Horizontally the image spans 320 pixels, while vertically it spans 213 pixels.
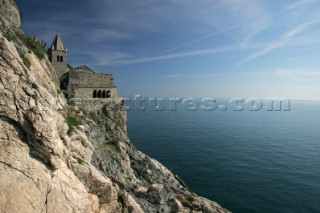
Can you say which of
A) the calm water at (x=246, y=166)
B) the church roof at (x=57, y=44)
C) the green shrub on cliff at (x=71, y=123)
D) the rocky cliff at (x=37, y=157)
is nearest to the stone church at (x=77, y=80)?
the church roof at (x=57, y=44)

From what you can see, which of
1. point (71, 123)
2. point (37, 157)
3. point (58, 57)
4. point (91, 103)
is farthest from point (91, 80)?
point (37, 157)

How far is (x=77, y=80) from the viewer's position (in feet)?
149

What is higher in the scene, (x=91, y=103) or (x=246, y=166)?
(x=91, y=103)

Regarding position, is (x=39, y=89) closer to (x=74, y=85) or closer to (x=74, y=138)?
(x=74, y=138)

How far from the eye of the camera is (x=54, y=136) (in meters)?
18.5

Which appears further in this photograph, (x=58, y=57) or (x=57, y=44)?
(x=57, y=44)

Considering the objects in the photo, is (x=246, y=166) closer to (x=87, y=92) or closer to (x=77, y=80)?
(x=87, y=92)

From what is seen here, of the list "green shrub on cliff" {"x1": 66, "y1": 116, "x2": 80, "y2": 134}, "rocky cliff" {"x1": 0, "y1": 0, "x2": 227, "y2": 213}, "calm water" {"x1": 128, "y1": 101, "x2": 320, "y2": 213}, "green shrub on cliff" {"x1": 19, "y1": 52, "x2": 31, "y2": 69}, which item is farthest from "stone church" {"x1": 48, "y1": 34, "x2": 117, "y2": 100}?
"calm water" {"x1": 128, "y1": 101, "x2": 320, "y2": 213}

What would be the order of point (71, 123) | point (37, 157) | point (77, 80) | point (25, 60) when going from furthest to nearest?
point (77, 80) → point (71, 123) → point (25, 60) → point (37, 157)

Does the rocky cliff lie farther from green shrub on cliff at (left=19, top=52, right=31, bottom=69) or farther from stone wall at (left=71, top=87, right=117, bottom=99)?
stone wall at (left=71, top=87, right=117, bottom=99)

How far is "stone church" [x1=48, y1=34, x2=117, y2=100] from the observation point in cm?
4475

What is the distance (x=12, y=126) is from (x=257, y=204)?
51.0 metres

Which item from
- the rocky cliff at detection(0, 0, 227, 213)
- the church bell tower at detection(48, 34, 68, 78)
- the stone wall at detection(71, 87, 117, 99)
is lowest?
the rocky cliff at detection(0, 0, 227, 213)

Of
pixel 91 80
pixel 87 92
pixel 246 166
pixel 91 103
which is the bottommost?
pixel 246 166
